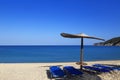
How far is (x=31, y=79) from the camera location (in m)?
9.82

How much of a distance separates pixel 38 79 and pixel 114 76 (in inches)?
138

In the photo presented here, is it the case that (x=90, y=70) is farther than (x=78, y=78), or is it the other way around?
(x=90, y=70)

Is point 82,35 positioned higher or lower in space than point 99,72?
higher

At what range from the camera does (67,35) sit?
386 inches

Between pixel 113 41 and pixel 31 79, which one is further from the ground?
pixel 113 41

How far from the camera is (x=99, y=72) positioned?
10320 mm

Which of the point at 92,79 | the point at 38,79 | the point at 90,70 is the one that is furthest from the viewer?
the point at 90,70

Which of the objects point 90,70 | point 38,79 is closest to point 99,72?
point 90,70

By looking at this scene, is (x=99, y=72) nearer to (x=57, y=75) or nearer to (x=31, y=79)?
(x=57, y=75)

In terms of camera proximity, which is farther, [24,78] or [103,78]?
[24,78]

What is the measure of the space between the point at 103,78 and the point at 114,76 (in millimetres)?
583

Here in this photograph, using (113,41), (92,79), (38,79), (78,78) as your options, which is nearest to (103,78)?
(92,79)

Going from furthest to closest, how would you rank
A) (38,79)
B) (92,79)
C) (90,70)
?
(90,70), (38,79), (92,79)

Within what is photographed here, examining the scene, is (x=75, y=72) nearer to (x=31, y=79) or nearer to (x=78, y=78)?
(x=78, y=78)
